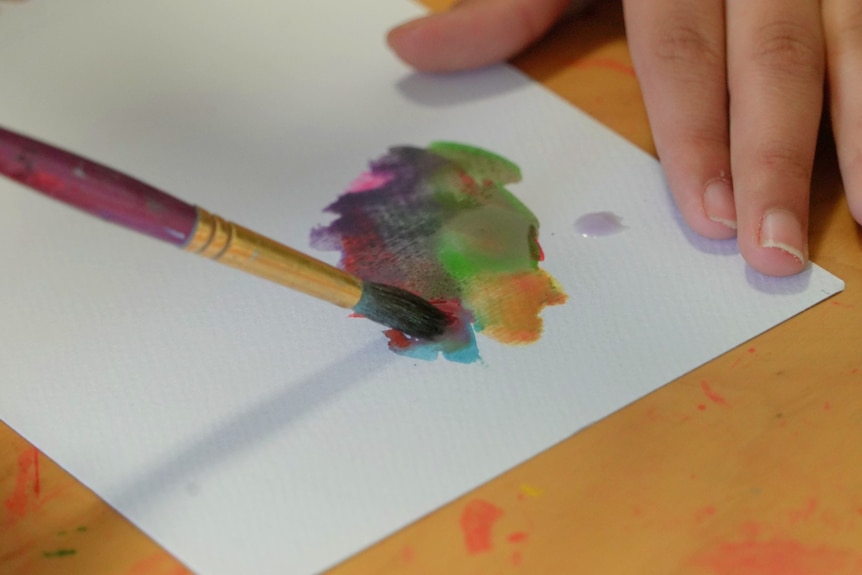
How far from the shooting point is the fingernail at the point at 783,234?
0.65m

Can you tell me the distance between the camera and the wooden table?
52 cm

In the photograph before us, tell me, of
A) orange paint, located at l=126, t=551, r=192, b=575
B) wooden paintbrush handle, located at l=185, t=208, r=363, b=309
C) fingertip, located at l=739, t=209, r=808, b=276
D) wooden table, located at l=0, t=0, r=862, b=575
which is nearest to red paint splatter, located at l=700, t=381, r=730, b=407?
wooden table, located at l=0, t=0, r=862, b=575

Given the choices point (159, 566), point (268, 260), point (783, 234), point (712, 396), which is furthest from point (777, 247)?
point (159, 566)

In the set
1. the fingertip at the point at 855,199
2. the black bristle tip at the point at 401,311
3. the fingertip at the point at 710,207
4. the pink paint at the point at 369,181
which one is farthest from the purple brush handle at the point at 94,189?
the fingertip at the point at 855,199

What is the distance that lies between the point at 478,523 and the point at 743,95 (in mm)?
426

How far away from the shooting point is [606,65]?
0.90 metres

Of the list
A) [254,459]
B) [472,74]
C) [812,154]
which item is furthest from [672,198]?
[254,459]

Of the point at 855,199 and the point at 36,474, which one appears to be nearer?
the point at 36,474

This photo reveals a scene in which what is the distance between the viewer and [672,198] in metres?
0.73

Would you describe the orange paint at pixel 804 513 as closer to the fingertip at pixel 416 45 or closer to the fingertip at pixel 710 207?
the fingertip at pixel 710 207

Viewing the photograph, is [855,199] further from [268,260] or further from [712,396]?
[268,260]

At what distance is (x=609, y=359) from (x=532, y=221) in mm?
154

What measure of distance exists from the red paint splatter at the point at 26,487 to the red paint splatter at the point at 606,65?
607mm

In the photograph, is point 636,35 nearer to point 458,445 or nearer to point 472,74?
point 472,74
